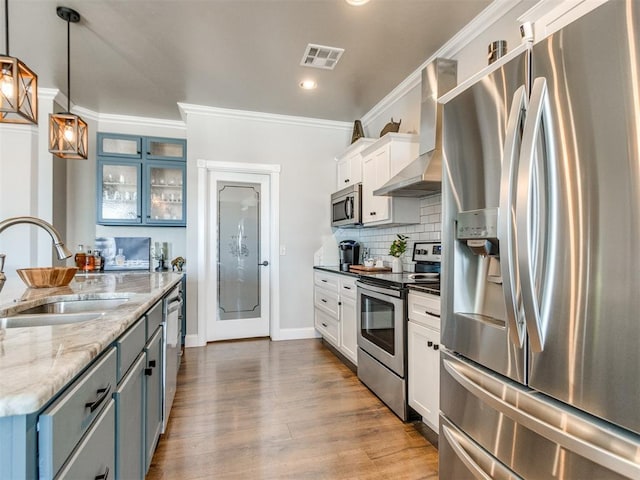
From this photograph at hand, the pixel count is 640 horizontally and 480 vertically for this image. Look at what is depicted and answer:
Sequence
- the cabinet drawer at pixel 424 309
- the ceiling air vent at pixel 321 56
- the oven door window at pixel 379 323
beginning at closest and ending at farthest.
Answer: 1. the cabinet drawer at pixel 424 309
2. the oven door window at pixel 379 323
3. the ceiling air vent at pixel 321 56

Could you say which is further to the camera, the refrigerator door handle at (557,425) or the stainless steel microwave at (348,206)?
the stainless steel microwave at (348,206)

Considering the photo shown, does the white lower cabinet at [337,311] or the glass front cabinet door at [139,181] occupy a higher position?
the glass front cabinet door at [139,181]

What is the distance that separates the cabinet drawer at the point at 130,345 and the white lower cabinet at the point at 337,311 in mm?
1938

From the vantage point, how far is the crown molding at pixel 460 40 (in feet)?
7.58

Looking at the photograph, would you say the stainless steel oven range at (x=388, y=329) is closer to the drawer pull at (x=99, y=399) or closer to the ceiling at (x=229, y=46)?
the drawer pull at (x=99, y=399)

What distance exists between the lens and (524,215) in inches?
40.4

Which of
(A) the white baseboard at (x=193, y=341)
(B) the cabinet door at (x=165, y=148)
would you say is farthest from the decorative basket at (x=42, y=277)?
(B) the cabinet door at (x=165, y=148)

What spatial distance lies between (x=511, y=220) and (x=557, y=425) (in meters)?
0.60

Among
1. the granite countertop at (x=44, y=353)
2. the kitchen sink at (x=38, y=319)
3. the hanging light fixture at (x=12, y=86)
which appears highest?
the hanging light fixture at (x=12, y=86)

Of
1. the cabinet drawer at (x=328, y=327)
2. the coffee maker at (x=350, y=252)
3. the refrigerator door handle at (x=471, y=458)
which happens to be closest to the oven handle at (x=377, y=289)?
the cabinet drawer at (x=328, y=327)

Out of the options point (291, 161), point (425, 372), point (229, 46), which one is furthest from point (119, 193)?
point (425, 372)

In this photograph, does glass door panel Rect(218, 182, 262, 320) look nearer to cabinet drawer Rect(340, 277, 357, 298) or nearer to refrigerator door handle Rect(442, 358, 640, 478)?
cabinet drawer Rect(340, 277, 357, 298)

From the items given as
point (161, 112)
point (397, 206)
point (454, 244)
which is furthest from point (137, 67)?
point (454, 244)

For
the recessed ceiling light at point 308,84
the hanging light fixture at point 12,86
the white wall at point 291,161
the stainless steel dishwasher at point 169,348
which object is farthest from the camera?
the white wall at point 291,161
